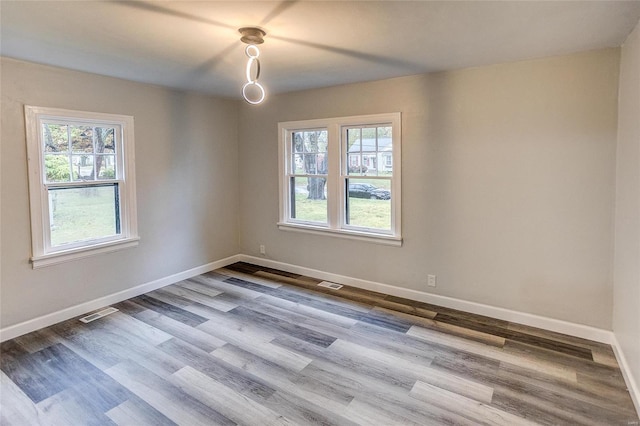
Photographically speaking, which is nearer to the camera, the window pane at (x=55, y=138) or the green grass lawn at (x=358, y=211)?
→ the window pane at (x=55, y=138)

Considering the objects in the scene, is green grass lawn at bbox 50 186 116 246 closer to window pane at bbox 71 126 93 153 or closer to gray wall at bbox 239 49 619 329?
window pane at bbox 71 126 93 153

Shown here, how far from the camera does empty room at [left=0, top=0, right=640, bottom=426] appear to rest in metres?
2.36

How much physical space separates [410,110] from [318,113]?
1.17 metres

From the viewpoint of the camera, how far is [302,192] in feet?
16.2

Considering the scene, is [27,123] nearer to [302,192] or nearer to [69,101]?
[69,101]

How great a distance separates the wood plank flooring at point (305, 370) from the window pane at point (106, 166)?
4.75 feet

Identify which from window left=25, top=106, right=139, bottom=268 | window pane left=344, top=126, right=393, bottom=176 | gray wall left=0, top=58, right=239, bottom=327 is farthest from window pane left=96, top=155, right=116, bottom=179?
window pane left=344, top=126, right=393, bottom=176

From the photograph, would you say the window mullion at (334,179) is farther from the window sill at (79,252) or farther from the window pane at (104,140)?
the window pane at (104,140)

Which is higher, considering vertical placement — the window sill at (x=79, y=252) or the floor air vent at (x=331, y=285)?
the window sill at (x=79, y=252)

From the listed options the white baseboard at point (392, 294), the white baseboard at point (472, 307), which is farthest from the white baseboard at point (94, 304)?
the white baseboard at point (472, 307)

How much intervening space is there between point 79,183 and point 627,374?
4.88 meters

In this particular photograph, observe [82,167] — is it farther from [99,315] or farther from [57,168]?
[99,315]

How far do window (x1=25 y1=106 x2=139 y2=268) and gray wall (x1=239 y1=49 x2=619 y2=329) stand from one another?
2.39m

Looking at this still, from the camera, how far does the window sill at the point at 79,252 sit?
3.40 m
